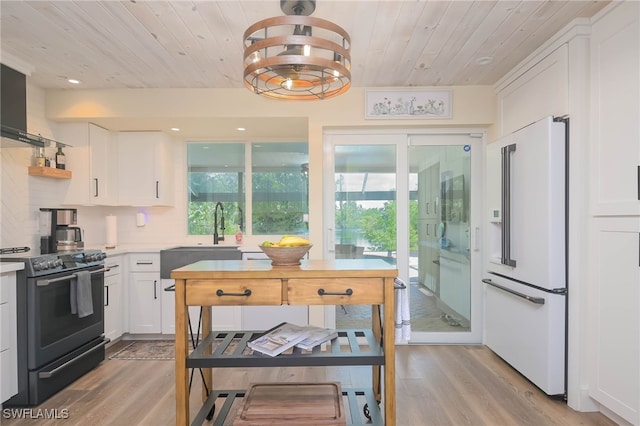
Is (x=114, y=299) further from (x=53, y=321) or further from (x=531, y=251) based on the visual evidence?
(x=531, y=251)

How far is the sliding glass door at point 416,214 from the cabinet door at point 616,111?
147cm

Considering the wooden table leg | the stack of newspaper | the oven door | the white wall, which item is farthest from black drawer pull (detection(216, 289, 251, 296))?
the white wall

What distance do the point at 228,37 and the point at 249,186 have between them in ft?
6.95

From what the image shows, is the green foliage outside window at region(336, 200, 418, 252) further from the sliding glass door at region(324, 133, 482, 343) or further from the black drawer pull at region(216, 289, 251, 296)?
the black drawer pull at region(216, 289, 251, 296)

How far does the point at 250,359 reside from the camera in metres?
1.77

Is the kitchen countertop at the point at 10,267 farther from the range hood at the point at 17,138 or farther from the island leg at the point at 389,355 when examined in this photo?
the island leg at the point at 389,355

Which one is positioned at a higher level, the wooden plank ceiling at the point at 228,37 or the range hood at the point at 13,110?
the wooden plank ceiling at the point at 228,37

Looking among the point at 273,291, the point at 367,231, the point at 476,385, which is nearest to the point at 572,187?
the point at 476,385

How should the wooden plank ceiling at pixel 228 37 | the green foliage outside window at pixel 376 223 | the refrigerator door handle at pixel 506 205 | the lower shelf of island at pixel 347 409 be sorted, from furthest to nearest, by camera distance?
the green foliage outside window at pixel 376 223 < the refrigerator door handle at pixel 506 205 < the wooden plank ceiling at pixel 228 37 < the lower shelf of island at pixel 347 409

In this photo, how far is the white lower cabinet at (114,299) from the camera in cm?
347

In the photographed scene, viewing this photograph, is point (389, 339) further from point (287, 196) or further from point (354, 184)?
point (287, 196)

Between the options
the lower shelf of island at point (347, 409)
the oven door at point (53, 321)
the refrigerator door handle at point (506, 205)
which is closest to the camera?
the lower shelf of island at point (347, 409)

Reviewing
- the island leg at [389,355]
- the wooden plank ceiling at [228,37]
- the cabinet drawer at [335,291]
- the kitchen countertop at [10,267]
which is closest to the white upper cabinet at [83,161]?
the wooden plank ceiling at [228,37]

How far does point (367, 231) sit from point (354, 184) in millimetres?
509
